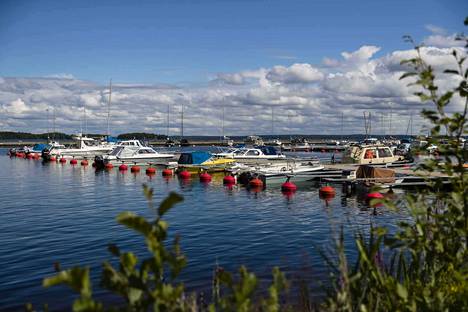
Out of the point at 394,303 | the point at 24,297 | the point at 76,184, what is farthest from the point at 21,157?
the point at 394,303

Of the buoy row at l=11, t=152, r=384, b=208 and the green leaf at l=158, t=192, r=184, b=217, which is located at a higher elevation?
the green leaf at l=158, t=192, r=184, b=217

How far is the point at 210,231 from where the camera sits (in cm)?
1945

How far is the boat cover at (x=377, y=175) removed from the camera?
28583 mm

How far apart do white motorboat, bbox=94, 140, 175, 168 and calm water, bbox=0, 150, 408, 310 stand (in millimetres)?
17952

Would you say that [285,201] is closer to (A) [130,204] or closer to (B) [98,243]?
(A) [130,204]

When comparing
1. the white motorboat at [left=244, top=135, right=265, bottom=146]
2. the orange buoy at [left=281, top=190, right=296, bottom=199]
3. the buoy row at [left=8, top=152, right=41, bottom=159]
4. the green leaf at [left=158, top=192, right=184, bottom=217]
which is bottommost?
the orange buoy at [left=281, top=190, right=296, bottom=199]

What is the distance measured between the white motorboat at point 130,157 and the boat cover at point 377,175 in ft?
96.9

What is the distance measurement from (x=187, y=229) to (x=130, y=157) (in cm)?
3792

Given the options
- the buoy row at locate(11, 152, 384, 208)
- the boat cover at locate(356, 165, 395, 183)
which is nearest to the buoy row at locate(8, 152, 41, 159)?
the buoy row at locate(11, 152, 384, 208)

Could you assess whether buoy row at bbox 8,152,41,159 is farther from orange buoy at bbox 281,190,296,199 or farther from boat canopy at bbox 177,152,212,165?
orange buoy at bbox 281,190,296,199

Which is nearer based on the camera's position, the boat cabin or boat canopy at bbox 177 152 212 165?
the boat cabin

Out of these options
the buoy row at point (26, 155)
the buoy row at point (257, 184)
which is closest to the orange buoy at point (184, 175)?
the buoy row at point (257, 184)

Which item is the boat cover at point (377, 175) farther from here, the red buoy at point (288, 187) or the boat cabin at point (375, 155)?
the boat cabin at point (375, 155)

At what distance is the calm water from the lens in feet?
44.1
